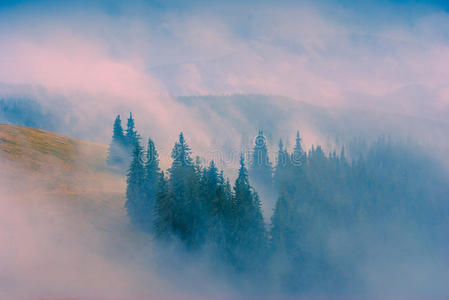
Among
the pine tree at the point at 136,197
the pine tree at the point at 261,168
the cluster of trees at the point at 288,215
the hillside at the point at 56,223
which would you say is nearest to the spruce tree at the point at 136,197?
the pine tree at the point at 136,197

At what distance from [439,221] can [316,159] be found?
39682 mm

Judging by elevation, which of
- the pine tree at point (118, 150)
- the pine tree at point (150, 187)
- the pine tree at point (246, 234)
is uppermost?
the pine tree at point (118, 150)

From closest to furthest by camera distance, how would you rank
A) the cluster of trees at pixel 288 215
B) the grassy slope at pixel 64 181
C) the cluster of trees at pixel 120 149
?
the cluster of trees at pixel 288 215, the grassy slope at pixel 64 181, the cluster of trees at pixel 120 149

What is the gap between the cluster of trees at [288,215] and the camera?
56500mm

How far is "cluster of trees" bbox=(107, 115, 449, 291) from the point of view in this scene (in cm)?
5650

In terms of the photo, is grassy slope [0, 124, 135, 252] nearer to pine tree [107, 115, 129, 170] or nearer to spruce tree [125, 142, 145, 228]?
spruce tree [125, 142, 145, 228]

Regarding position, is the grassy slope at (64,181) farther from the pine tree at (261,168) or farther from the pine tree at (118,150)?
the pine tree at (261,168)

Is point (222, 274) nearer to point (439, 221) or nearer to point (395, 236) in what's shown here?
point (395, 236)

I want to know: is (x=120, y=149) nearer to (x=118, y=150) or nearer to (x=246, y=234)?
Answer: (x=118, y=150)

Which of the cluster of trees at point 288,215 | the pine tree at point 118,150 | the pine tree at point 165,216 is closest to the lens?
the pine tree at point 165,216

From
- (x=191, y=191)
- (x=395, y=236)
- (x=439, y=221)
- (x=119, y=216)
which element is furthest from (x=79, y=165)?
(x=439, y=221)

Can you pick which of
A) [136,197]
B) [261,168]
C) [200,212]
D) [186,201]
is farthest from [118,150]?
[200,212]

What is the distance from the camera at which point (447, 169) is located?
13362 cm

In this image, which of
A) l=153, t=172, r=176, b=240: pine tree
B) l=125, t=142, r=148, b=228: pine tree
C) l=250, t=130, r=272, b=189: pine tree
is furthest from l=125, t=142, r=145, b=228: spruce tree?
l=250, t=130, r=272, b=189: pine tree
